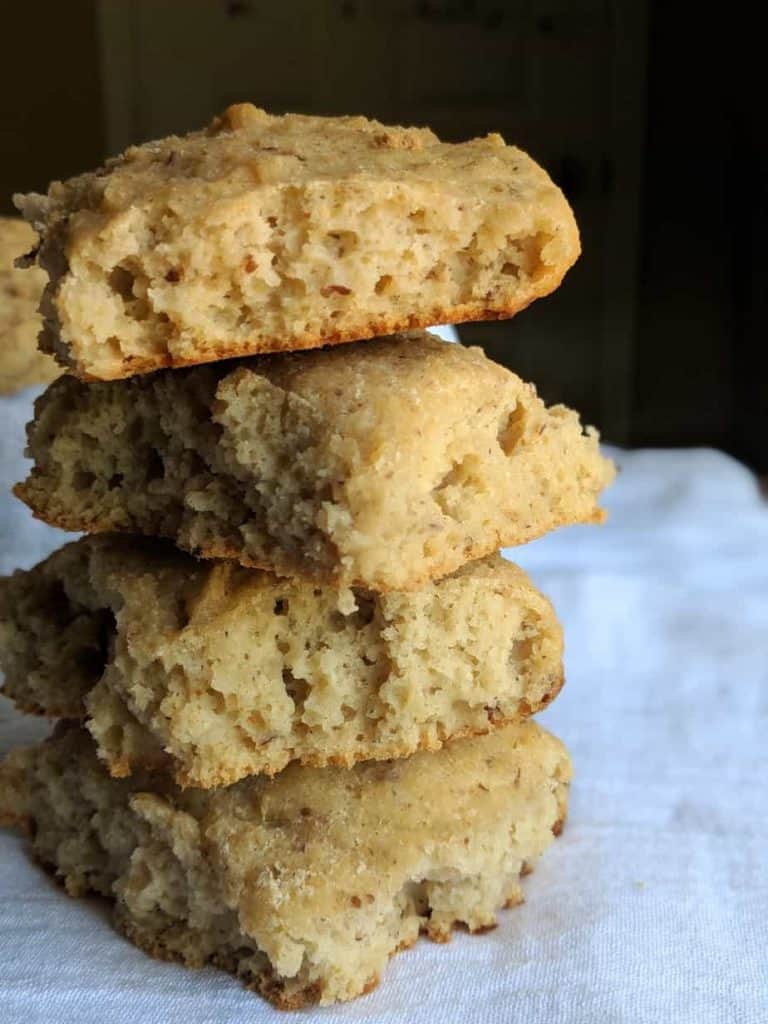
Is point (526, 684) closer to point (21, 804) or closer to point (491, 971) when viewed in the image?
point (491, 971)

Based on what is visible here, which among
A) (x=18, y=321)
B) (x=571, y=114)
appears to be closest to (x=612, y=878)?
(x=18, y=321)

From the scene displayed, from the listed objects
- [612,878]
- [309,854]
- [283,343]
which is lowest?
[612,878]

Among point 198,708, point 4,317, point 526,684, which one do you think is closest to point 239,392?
point 198,708

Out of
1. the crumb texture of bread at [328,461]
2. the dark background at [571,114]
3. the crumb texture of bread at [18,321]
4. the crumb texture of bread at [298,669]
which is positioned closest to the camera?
the crumb texture of bread at [328,461]

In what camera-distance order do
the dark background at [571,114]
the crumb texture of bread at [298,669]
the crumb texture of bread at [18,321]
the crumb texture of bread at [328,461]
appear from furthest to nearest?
the dark background at [571,114] → the crumb texture of bread at [18,321] → the crumb texture of bread at [298,669] → the crumb texture of bread at [328,461]

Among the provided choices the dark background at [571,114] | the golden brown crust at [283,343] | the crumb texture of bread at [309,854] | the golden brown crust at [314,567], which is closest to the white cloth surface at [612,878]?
the crumb texture of bread at [309,854]

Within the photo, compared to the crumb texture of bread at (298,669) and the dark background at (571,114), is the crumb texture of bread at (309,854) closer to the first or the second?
the crumb texture of bread at (298,669)

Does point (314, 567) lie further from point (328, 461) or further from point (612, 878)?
point (612, 878)
